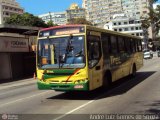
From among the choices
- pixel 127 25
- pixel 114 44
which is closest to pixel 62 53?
pixel 114 44

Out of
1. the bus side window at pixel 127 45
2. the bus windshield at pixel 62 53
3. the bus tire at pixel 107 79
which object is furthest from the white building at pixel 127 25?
the bus windshield at pixel 62 53

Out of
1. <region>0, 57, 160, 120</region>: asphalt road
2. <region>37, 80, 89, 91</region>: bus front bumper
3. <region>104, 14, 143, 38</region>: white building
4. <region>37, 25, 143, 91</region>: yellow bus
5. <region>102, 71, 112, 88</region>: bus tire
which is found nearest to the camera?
<region>0, 57, 160, 120</region>: asphalt road

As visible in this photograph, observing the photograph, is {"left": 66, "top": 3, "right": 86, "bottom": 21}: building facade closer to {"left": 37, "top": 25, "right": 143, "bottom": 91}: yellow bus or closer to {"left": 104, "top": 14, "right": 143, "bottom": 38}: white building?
{"left": 104, "top": 14, "right": 143, "bottom": 38}: white building

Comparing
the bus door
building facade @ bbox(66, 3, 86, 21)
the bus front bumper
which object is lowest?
the bus front bumper

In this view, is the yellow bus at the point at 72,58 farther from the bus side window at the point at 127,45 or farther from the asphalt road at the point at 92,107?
the bus side window at the point at 127,45

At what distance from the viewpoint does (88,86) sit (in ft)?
46.8

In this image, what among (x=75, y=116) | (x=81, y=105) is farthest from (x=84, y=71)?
(x=75, y=116)

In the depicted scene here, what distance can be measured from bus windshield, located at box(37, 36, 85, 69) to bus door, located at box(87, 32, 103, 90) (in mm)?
405

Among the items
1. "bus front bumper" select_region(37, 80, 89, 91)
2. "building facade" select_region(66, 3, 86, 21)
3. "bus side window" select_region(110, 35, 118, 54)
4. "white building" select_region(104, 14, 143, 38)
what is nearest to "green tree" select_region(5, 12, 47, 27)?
"bus side window" select_region(110, 35, 118, 54)

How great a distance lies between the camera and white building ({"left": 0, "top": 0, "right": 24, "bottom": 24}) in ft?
502

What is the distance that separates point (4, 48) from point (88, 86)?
25.1 metres

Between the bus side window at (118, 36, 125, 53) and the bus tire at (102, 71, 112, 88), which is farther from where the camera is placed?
the bus side window at (118, 36, 125, 53)

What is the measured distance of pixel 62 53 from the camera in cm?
1461

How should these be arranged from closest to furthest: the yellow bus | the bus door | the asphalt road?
1. the asphalt road
2. the yellow bus
3. the bus door
